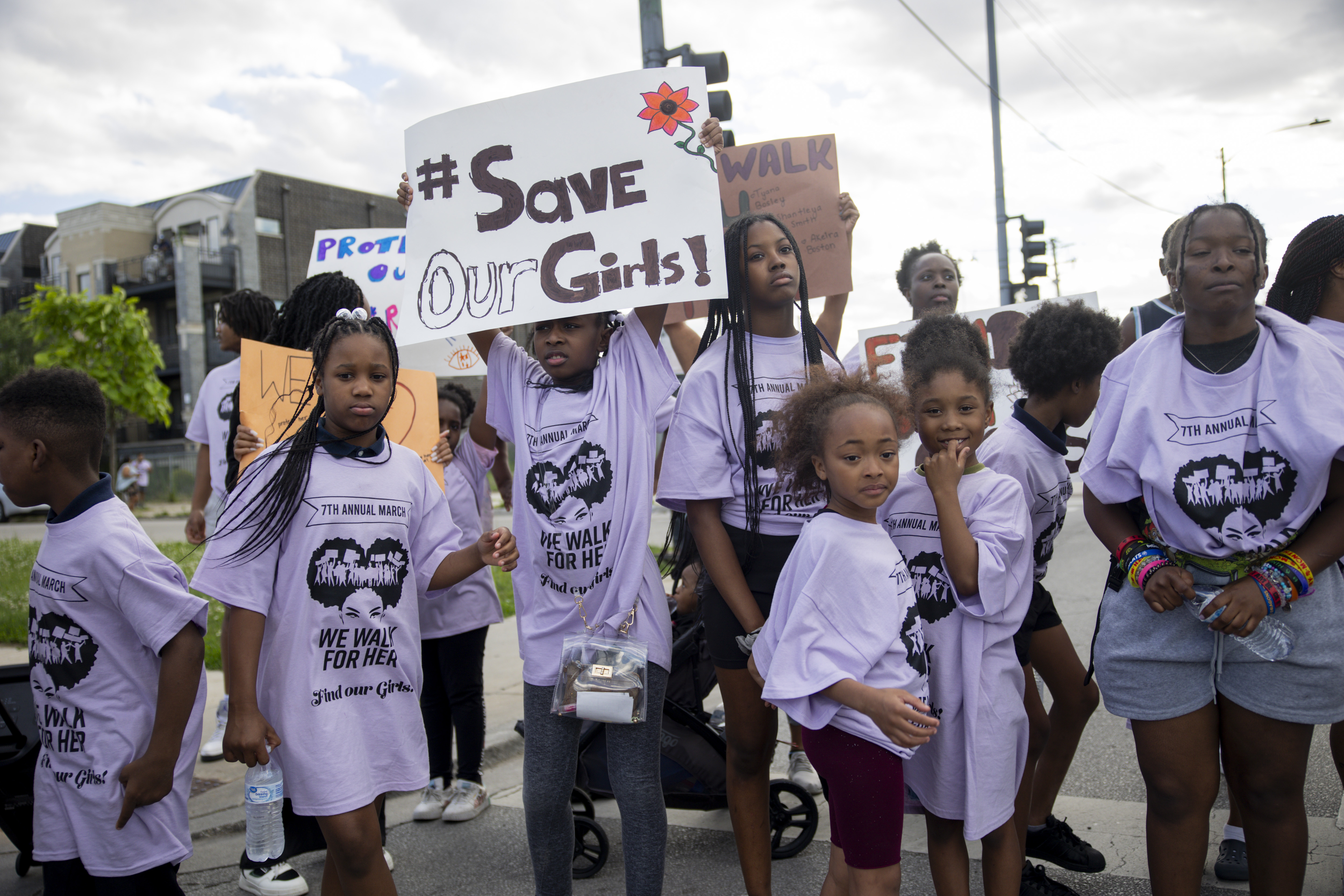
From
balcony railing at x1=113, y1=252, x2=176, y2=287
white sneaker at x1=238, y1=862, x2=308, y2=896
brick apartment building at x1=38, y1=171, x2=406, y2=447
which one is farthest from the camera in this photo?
balcony railing at x1=113, y1=252, x2=176, y2=287

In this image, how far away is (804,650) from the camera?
2.37 m

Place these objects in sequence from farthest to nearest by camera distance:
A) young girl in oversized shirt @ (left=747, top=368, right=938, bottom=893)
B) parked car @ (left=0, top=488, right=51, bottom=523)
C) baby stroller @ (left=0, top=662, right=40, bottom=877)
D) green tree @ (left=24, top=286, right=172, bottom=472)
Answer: parked car @ (left=0, top=488, right=51, bottom=523) < green tree @ (left=24, top=286, right=172, bottom=472) < baby stroller @ (left=0, top=662, right=40, bottom=877) < young girl in oversized shirt @ (left=747, top=368, right=938, bottom=893)

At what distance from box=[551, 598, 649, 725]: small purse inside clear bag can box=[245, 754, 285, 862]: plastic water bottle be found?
0.73 metres

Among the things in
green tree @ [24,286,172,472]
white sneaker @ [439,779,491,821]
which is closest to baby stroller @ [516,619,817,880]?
white sneaker @ [439,779,491,821]

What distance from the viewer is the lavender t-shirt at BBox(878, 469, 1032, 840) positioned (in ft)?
8.26

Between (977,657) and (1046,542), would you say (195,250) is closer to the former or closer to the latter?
(1046,542)

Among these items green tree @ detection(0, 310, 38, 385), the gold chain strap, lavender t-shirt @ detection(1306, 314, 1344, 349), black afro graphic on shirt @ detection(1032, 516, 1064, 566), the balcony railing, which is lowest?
the gold chain strap

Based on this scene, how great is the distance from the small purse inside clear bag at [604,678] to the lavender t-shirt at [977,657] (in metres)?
0.78

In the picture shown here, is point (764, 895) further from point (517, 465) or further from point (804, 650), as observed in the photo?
point (517, 465)

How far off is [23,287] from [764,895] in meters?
49.8

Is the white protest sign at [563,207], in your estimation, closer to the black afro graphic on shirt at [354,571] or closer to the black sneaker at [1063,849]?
the black afro graphic on shirt at [354,571]

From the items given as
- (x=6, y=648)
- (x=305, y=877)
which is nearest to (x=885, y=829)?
(x=305, y=877)

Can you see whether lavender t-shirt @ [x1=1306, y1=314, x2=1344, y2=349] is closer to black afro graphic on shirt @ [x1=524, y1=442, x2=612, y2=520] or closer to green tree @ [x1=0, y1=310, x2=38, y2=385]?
black afro graphic on shirt @ [x1=524, y1=442, x2=612, y2=520]

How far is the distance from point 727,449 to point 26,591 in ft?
30.1
